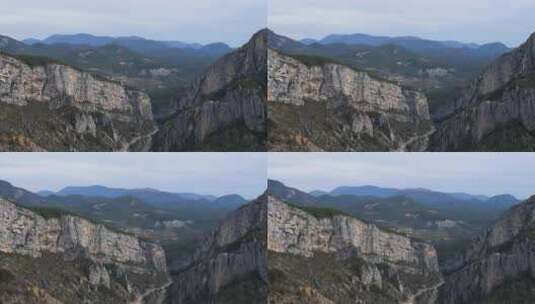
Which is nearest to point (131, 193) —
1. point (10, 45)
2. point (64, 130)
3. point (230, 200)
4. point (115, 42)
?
point (64, 130)

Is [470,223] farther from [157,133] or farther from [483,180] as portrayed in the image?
[157,133]

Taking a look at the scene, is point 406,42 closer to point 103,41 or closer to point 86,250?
point 103,41

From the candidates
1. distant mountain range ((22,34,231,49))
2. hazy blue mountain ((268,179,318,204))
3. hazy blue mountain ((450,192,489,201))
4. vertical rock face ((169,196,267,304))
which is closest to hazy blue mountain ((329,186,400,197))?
hazy blue mountain ((268,179,318,204))

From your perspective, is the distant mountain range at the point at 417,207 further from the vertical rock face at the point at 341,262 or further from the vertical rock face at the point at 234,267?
the vertical rock face at the point at 234,267

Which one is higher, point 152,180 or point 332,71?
point 332,71

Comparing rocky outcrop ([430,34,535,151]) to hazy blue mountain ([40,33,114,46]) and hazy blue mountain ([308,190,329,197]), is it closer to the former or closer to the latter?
hazy blue mountain ([308,190,329,197])

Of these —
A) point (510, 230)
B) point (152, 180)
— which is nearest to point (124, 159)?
point (152, 180)
